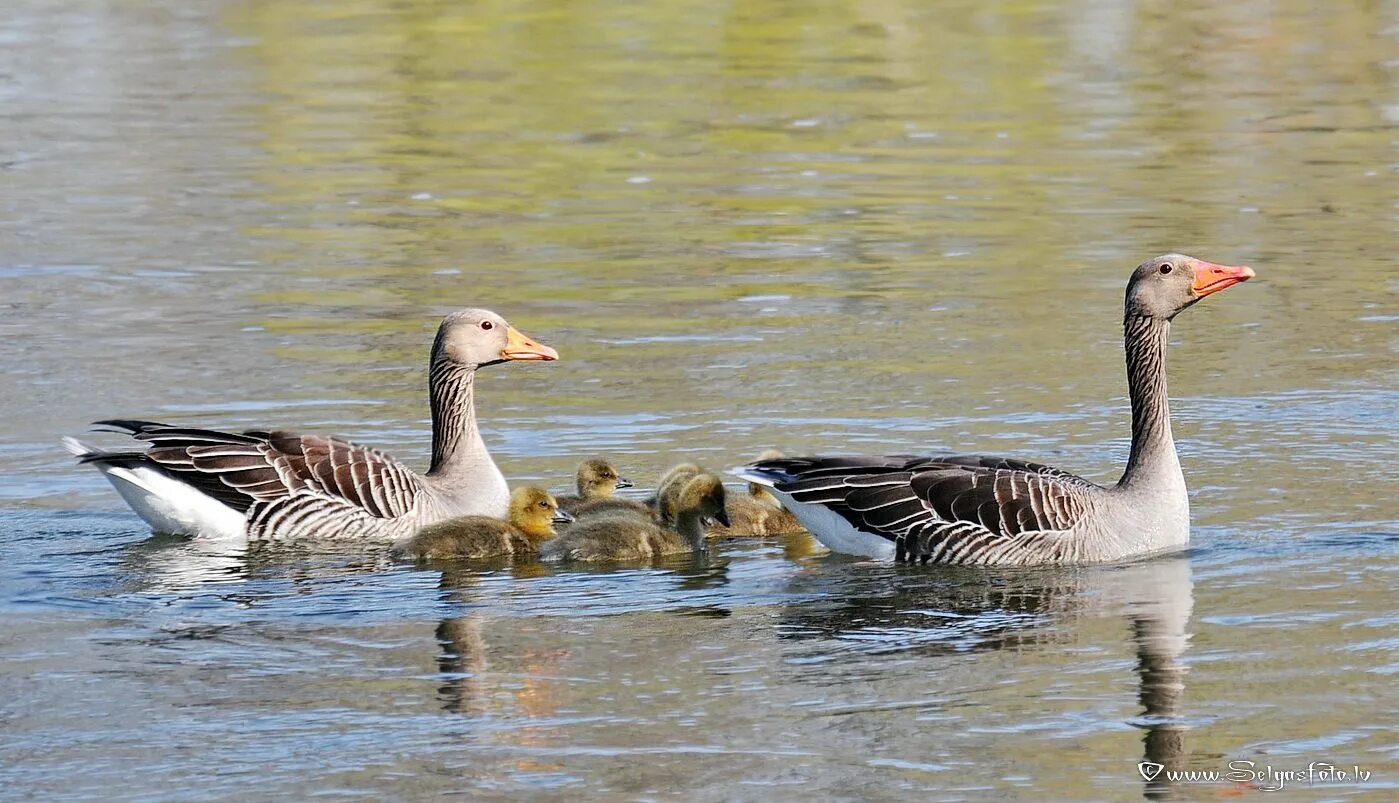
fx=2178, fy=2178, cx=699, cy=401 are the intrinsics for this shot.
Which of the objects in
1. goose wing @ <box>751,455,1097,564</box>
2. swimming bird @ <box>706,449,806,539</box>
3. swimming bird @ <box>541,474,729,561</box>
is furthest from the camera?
swimming bird @ <box>706,449,806,539</box>

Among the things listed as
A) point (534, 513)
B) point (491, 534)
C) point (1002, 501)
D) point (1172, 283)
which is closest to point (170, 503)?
point (491, 534)

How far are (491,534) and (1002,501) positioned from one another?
9.02 ft

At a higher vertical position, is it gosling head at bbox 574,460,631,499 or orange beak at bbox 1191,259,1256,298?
orange beak at bbox 1191,259,1256,298

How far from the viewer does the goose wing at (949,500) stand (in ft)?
37.3

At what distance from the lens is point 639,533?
1166 centimetres

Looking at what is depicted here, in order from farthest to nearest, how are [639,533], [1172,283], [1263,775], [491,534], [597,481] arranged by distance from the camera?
1. [597,481]
2. [1172,283]
3. [491,534]
4. [639,533]
5. [1263,775]

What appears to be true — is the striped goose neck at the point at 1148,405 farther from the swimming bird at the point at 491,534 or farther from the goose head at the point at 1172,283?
the swimming bird at the point at 491,534

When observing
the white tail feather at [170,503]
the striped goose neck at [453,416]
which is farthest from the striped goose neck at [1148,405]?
the white tail feather at [170,503]

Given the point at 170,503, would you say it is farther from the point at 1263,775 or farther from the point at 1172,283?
the point at 1263,775

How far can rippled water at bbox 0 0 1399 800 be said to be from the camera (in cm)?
863

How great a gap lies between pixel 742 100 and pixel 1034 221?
1062 cm

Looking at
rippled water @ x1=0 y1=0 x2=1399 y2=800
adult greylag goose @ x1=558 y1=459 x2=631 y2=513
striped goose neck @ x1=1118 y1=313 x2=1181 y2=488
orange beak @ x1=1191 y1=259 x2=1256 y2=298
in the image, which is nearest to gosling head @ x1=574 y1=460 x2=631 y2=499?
adult greylag goose @ x1=558 y1=459 x2=631 y2=513

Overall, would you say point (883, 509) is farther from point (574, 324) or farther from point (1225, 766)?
point (574, 324)

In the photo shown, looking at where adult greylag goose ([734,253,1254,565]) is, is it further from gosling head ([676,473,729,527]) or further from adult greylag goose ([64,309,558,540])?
adult greylag goose ([64,309,558,540])
